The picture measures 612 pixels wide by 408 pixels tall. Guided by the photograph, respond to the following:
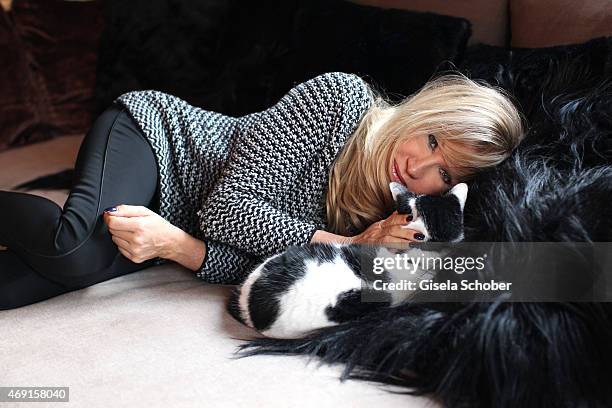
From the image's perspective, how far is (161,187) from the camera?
155cm

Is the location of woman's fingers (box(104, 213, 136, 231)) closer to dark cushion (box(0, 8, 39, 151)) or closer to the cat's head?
the cat's head

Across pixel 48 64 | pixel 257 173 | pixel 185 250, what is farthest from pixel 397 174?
pixel 48 64

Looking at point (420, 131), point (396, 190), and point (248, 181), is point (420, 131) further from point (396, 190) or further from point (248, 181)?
point (248, 181)

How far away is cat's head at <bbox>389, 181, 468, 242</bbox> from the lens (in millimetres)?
1199

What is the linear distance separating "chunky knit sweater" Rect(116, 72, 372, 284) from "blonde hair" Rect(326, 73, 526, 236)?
34 millimetres

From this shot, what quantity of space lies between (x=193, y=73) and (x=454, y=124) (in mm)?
930

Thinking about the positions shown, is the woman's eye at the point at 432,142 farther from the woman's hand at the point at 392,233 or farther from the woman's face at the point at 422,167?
the woman's hand at the point at 392,233

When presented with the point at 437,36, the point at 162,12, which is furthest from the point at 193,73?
the point at 437,36

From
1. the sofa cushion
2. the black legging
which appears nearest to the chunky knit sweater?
the black legging

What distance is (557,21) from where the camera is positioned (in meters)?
1.55

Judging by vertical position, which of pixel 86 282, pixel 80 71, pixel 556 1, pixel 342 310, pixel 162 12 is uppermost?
pixel 556 1

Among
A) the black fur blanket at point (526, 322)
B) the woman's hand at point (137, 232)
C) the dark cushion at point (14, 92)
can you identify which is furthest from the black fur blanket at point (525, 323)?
the dark cushion at point (14, 92)

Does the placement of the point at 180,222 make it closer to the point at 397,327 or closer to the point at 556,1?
the point at 397,327

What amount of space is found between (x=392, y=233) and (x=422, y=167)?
0.69 feet
